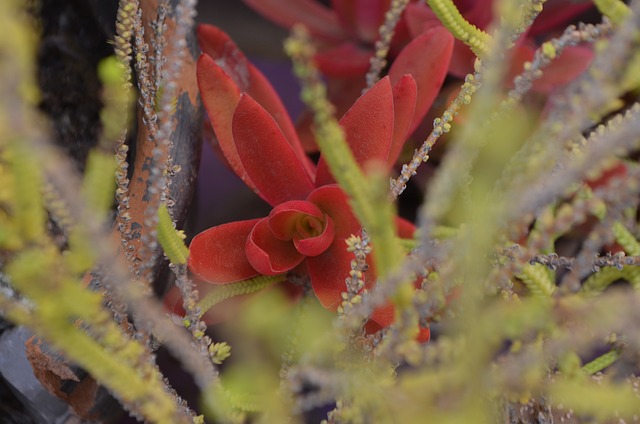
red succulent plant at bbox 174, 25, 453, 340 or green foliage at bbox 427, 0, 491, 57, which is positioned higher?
green foliage at bbox 427, 0, 491, 57

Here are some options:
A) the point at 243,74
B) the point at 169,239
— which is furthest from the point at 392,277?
the point at 243,74

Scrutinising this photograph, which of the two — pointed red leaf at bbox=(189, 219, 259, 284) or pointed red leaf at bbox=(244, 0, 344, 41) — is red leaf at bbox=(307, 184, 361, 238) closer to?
pointed red leaf at bbox=(189, 219, 259, 284)

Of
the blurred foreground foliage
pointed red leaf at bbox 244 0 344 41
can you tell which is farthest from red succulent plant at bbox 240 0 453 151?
the blurred foreground foliage

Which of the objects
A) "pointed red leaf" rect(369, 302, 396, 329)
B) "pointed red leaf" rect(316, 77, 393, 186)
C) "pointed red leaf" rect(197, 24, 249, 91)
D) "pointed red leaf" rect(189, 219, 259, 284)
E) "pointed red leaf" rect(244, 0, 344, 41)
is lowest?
"pointed red leaf" rect(189, 219, 259, 284)

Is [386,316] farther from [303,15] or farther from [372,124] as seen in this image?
[303,15]

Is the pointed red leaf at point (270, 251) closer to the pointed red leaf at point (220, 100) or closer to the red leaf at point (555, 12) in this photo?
the pointed red leaf at point (220, 100)

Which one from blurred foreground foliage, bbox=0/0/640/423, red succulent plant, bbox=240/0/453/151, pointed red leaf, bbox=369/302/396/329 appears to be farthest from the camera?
red succulent plant, bbox=240/0/453/151

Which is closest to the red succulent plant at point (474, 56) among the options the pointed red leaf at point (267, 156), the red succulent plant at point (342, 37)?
the red succulent plant at point (342, 37)
